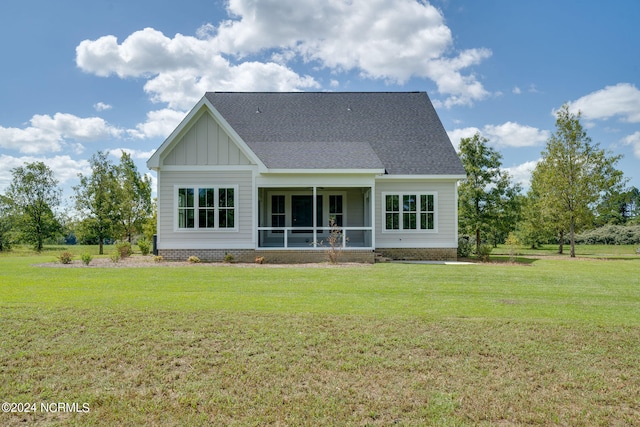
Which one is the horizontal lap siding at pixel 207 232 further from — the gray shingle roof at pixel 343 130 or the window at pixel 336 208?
the window at pixel 336 208

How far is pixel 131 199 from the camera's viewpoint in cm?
3059

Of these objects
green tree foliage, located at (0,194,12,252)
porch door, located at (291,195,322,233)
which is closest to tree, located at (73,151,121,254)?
green tree foliage, located at (0,194,12,252)

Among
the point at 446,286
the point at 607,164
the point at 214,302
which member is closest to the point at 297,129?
the point at 446,286

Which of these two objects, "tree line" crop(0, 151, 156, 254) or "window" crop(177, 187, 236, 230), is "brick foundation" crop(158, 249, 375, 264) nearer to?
"window" crop(177, 187, 236, 230)

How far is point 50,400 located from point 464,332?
17.6ft

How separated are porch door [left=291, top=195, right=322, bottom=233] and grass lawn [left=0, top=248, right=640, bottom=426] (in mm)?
11061

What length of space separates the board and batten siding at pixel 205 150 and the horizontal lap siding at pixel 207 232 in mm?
463

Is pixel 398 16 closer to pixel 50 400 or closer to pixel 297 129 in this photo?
pixel 297 129

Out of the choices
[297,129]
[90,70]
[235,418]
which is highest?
[90,70]

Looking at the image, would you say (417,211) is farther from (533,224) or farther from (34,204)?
(34,204)

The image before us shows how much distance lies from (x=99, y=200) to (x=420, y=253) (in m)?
21.6

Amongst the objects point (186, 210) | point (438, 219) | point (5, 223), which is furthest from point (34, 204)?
point (438, 219)

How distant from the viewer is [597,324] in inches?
269

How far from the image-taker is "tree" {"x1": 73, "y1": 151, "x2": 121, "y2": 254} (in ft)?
92.0
